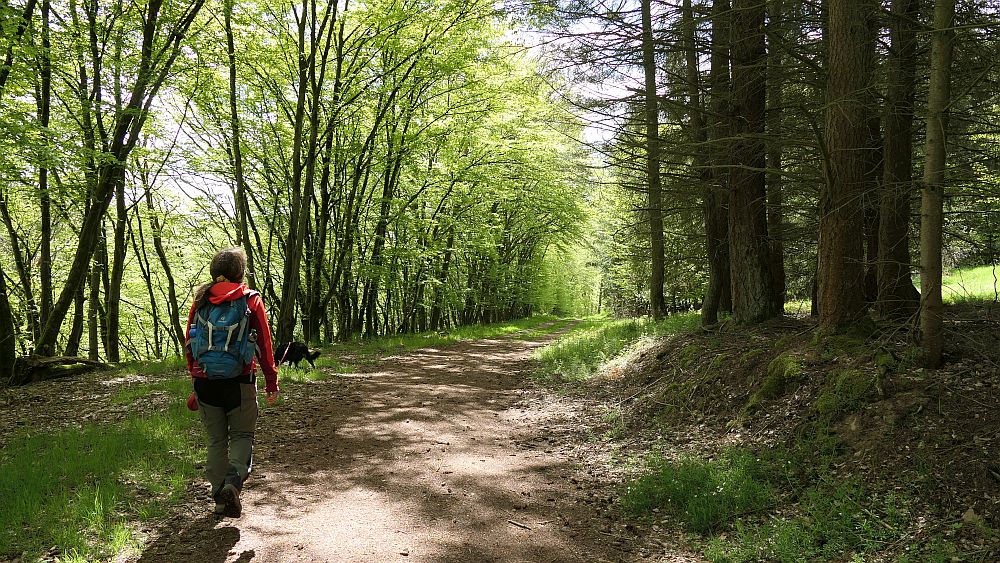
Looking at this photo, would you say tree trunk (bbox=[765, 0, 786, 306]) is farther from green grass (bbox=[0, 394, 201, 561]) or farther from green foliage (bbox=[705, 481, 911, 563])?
green grass (bbox=[0, 394, 201, 561])

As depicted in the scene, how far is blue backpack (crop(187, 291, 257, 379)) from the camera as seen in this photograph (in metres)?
4.09

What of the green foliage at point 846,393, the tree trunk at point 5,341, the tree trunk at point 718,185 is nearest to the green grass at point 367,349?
the tree trunk at point 5,341

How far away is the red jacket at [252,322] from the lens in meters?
4.14

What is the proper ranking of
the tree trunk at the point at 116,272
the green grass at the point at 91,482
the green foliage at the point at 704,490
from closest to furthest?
the green grass at the point at 91,482 → the green foliage at the point at 704,490 → the tree trunk at the point at 116,272

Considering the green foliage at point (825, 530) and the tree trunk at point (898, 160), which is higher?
the tree trunk at point (898, 160)

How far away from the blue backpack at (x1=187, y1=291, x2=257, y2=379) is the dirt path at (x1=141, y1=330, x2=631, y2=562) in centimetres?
123

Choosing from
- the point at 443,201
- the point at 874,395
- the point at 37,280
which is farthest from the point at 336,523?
the point at 37,280

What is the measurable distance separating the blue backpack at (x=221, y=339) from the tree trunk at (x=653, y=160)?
20.6 ft

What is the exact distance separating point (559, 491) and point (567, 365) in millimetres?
6561

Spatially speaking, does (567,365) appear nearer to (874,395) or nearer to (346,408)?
(346,408)

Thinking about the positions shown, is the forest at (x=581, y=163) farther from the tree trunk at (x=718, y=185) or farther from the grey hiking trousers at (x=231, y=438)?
the grey hiking trousers at (x=231, y=438)

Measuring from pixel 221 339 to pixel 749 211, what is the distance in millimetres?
Answer: 7776

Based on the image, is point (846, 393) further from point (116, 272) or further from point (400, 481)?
point (116, 272)

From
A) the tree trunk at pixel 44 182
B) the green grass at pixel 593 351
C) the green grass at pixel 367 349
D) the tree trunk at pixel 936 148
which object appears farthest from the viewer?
the green grass at pixel 367 349
